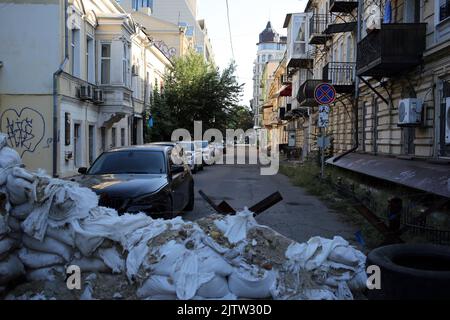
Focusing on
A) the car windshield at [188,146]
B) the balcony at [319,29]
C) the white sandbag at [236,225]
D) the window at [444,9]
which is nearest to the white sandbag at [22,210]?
the white sandbag at [236,225]

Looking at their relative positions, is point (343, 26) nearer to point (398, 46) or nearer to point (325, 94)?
point (398, 46)

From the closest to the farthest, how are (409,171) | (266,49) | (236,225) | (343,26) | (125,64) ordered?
(236,225), (409,171), (343,26), (125,64), (266,49)

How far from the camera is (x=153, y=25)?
5388cm

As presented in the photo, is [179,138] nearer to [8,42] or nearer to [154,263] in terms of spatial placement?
[8,42]

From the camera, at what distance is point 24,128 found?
60.2ft

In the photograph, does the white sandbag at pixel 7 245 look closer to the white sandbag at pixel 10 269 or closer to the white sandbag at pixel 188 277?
the white sandbag at pixel 10 269

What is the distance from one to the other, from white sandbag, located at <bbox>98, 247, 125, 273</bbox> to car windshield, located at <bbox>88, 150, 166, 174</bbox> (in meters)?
4.56

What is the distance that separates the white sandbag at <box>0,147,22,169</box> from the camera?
465 cm

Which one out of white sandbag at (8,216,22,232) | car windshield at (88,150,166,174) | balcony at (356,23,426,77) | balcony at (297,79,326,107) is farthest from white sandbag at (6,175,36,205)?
balcony at (297,79,326,107)

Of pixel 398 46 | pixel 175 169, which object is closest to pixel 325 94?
pixel 398 46

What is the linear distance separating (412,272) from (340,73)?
21.5 m

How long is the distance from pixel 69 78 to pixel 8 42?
8.33 feet

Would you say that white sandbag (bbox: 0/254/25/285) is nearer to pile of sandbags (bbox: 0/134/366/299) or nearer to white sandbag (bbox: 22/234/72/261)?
pile of sandbags (bbox: 0/134/366/299)
